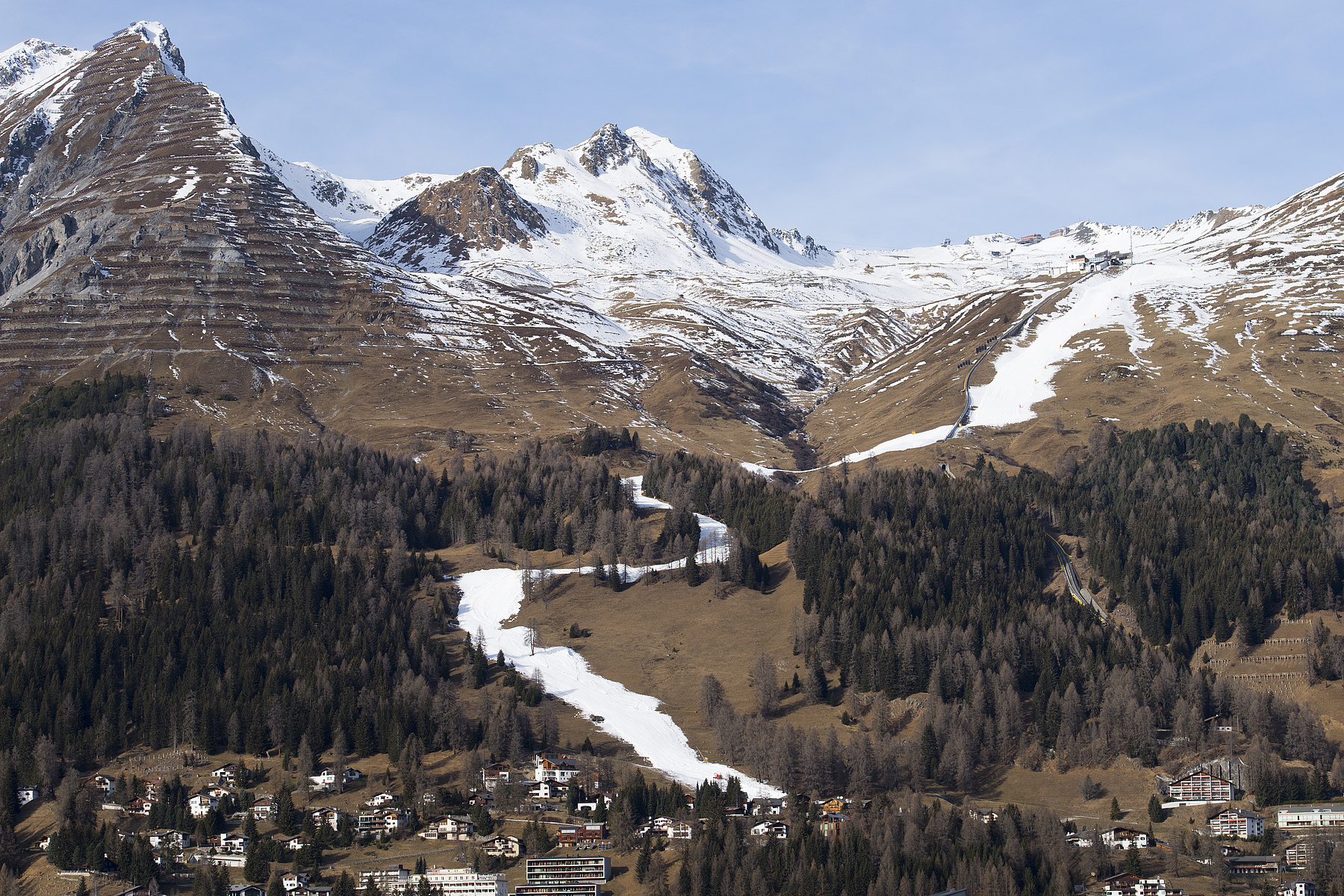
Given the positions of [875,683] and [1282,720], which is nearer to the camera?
[1282,720]

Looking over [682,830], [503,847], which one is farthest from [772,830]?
[503,847]

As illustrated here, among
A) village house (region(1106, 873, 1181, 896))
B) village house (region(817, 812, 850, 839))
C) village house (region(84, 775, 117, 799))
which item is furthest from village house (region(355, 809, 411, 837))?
village house (region(1106, 873, 1181, 896))

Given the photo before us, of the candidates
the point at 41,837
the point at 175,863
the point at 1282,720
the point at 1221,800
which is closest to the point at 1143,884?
the point at 1221,800

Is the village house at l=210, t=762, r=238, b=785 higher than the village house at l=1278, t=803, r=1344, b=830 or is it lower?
higher

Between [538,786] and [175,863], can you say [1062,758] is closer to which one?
[538,786]

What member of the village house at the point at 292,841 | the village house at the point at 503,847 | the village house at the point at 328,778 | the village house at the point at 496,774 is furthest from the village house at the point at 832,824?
the village house at the point at 328,778

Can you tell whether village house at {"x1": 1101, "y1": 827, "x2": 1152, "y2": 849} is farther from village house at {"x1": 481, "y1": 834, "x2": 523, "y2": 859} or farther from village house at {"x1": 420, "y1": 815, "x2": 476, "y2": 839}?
village house at {"x1": 420, "y1": 815, "x2": 476, "y2": 839}

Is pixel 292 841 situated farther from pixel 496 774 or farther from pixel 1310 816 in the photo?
pixel 1310 816
